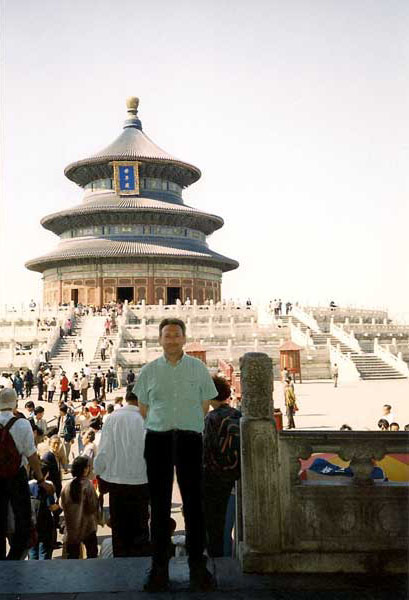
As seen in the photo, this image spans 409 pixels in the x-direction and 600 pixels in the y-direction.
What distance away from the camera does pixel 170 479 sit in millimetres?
4297

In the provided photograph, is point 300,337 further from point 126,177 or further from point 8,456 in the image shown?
point 8,456

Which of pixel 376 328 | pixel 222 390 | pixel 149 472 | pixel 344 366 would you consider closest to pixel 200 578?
pixel 149 472

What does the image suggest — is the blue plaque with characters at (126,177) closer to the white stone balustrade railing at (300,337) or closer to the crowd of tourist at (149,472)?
the white stone balustrade railing at (300,337)

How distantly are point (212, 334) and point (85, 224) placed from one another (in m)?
24.1

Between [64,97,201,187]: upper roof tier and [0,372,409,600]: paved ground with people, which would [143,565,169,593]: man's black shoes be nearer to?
[0,372,409,600]: paved ground with people

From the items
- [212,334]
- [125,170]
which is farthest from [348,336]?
[125,170]

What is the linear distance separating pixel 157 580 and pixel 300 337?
2968cm

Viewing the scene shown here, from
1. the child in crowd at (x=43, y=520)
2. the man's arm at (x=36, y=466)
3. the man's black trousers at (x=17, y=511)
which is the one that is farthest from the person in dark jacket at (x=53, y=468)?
the man's black trousers at (x=17, y=511)

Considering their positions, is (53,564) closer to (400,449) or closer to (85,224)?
(400,449)

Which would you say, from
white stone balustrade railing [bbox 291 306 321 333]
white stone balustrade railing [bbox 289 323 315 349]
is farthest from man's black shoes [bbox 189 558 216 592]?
white stone balustrade railing [bbox 291 306 321 333]

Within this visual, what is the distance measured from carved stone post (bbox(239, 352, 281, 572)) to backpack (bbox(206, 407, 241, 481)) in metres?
0.40

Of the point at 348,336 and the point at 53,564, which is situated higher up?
the point at 348,336

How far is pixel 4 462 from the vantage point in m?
5.15

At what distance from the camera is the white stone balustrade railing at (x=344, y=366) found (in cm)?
2942
